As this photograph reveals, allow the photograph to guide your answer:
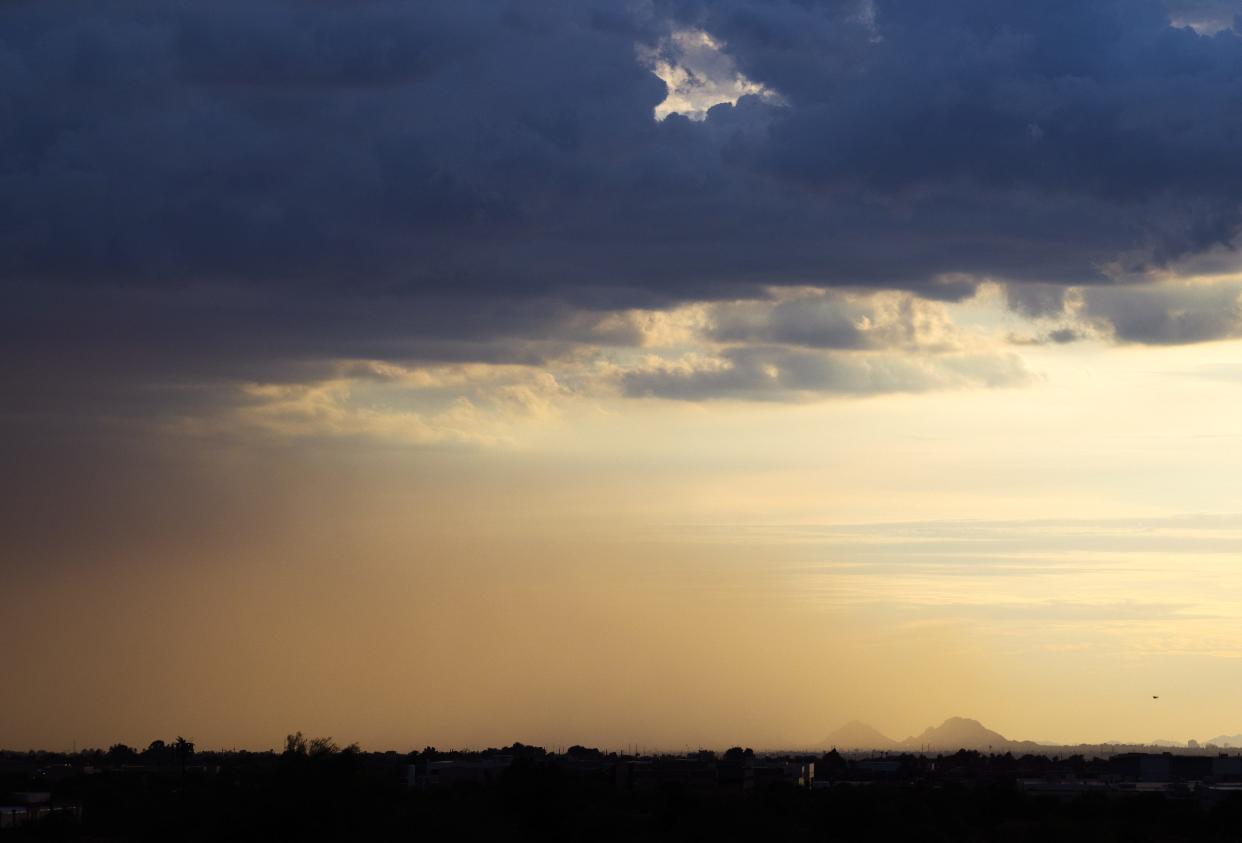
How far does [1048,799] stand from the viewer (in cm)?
16312

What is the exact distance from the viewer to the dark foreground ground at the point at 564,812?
92.3 meters

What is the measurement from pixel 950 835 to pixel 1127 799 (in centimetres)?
5235

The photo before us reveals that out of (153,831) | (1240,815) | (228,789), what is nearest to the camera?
(153,831)

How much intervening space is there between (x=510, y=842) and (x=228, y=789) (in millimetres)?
20348

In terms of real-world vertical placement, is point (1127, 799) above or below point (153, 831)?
above

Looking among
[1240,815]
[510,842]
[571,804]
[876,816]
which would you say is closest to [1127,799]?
[1240,815]

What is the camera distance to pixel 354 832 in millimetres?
90188

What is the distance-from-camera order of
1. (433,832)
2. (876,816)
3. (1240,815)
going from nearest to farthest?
(433,832)
(876,816)
(1240,815)

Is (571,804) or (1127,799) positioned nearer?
(571,804)

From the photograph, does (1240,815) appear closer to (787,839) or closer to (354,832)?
(787,839)

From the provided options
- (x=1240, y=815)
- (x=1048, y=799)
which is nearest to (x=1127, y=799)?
(x=1048, y=799)

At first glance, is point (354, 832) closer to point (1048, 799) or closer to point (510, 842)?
point (510, 842)

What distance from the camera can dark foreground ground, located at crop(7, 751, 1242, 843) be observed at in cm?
9231

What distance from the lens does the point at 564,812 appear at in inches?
4589
